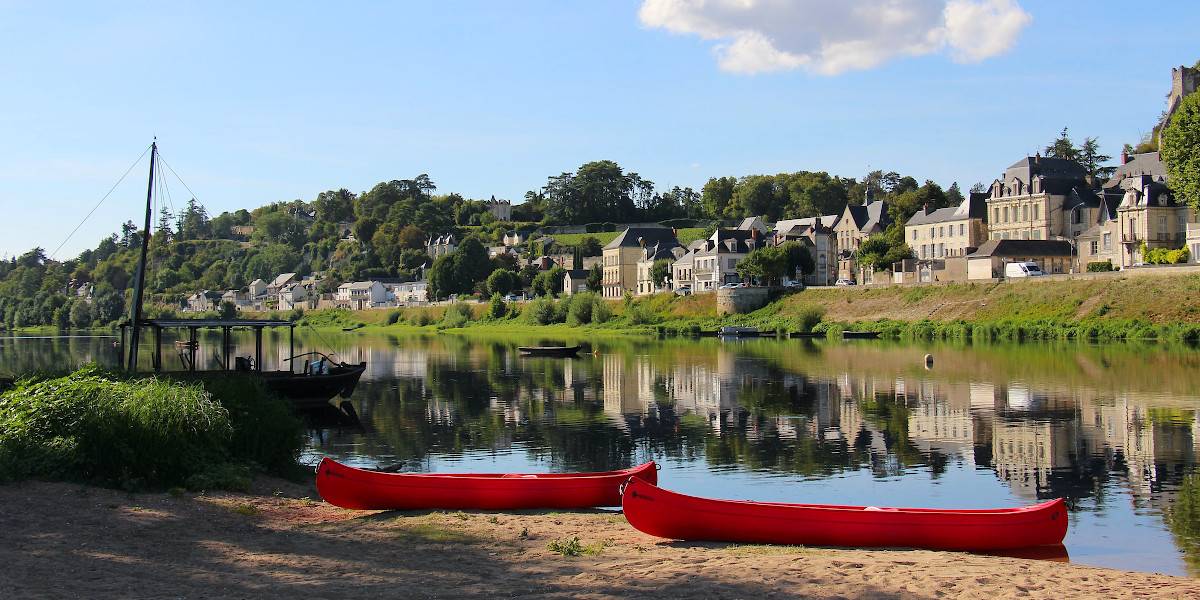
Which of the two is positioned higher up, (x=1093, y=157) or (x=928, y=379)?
(x=1093, y=157)

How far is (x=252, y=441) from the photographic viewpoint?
21.5m

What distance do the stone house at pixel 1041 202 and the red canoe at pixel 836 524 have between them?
88.8 m

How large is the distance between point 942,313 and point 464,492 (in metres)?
72.5

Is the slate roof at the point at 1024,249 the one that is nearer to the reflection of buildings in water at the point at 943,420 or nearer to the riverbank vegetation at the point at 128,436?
the reflection of buildings in water at the point at 943,420

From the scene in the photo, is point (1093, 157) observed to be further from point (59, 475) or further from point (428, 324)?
point (59, 475)

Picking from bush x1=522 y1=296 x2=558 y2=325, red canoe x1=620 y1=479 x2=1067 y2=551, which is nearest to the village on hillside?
bush x1=522 y1=296 x2=558 y2=325

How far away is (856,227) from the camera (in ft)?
416

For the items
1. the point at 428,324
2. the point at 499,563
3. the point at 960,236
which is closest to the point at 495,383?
the point at 499,563

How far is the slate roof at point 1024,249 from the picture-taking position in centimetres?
9025

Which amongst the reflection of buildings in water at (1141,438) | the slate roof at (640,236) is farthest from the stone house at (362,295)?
the reflection of buildings in water at (1141,438)

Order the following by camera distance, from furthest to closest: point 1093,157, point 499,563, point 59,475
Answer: point 1093,157 < point 59,475 < point 499,563

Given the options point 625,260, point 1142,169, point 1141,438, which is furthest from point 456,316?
point 1141,438

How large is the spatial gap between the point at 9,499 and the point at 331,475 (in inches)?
182

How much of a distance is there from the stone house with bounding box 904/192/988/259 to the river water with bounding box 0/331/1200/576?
157ft
